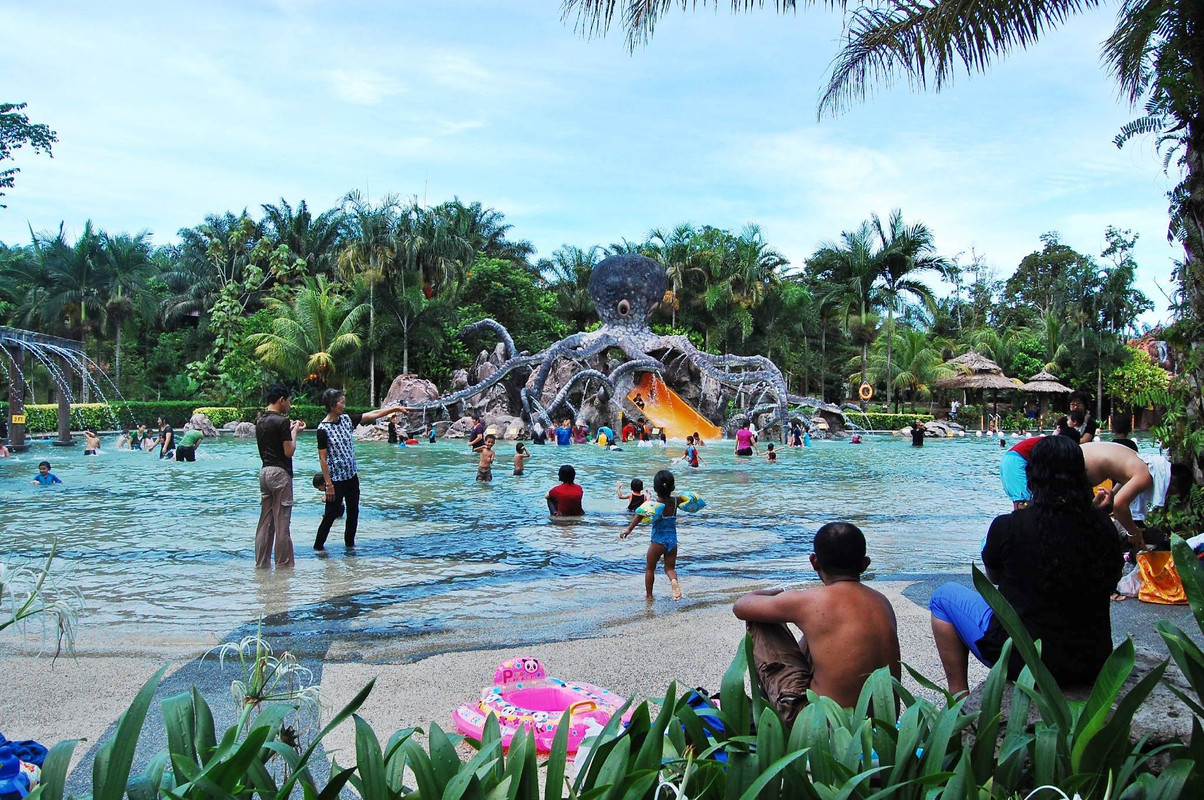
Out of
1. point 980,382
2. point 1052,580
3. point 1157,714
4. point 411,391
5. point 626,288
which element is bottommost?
point 1157,714

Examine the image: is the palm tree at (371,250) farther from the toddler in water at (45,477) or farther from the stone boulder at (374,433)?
the toddler in water at (45,477)

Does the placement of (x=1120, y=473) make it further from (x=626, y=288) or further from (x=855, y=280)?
(x=855, y=280)

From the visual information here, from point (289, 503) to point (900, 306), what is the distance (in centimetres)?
4209

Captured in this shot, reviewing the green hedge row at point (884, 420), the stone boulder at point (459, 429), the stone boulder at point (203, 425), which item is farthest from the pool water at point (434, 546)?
the green hedge row at point (884, 420)

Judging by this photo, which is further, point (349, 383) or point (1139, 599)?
point (349, 383)

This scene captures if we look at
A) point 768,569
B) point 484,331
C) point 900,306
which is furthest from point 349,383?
point 768,569

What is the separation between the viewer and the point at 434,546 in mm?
10078

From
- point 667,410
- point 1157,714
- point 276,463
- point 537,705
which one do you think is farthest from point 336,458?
point 667,410

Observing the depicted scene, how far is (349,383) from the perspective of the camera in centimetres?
4409

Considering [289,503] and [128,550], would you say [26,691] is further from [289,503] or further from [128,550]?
[128,550]

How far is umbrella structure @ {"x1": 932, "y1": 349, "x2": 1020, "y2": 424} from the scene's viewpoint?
43.1m

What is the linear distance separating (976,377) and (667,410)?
17.4 metres

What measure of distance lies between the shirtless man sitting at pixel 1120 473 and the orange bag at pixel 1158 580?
0.72 ft

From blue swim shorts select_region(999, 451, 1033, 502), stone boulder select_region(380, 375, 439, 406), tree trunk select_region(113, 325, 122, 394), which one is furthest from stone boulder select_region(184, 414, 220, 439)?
blue swim shorts select_region(999, 451, 1033, 502)
